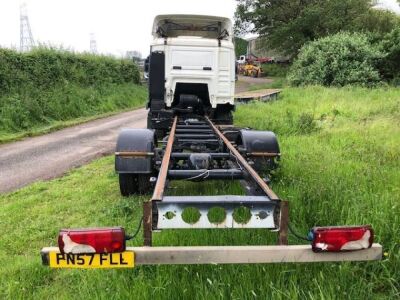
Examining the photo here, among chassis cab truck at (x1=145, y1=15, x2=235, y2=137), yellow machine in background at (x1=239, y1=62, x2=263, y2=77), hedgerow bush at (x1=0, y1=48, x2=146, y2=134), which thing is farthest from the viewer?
yellow machine in background at (x1=239, y1=62, x2=263, y2=77)

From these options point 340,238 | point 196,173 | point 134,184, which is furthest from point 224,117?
point 340,238

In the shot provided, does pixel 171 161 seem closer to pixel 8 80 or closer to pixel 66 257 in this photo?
pixel 66 257

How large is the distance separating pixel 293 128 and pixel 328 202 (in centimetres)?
629

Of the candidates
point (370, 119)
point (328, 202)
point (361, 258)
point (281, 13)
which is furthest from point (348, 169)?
point (281, 13)

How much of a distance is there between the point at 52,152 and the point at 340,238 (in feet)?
31.5

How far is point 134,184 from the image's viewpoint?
236 inches

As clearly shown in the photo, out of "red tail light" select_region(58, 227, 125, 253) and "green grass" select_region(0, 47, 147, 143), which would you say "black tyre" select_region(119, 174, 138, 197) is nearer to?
"red tail light" select_region(58, 227, 125, 253)

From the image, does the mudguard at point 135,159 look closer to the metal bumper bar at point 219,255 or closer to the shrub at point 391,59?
the metal bumper bar at point 219,255

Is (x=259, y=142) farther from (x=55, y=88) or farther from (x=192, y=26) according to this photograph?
(x=55, y=88)

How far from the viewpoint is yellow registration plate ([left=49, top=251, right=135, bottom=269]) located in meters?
2.83

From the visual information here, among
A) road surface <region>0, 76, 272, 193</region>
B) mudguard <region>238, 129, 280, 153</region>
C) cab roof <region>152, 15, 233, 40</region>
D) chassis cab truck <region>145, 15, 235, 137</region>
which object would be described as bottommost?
road surface <region>0, 76, 272, 193</region>

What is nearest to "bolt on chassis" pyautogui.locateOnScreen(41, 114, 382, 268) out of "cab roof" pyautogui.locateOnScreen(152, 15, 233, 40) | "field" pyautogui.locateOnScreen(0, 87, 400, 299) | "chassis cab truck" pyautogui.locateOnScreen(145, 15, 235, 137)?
"field" pyautogui.locateOnScreen(0, 87, 400, 299)

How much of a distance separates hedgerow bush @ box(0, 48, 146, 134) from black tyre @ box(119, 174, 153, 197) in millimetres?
9648

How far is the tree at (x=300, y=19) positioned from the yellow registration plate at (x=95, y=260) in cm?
3790
